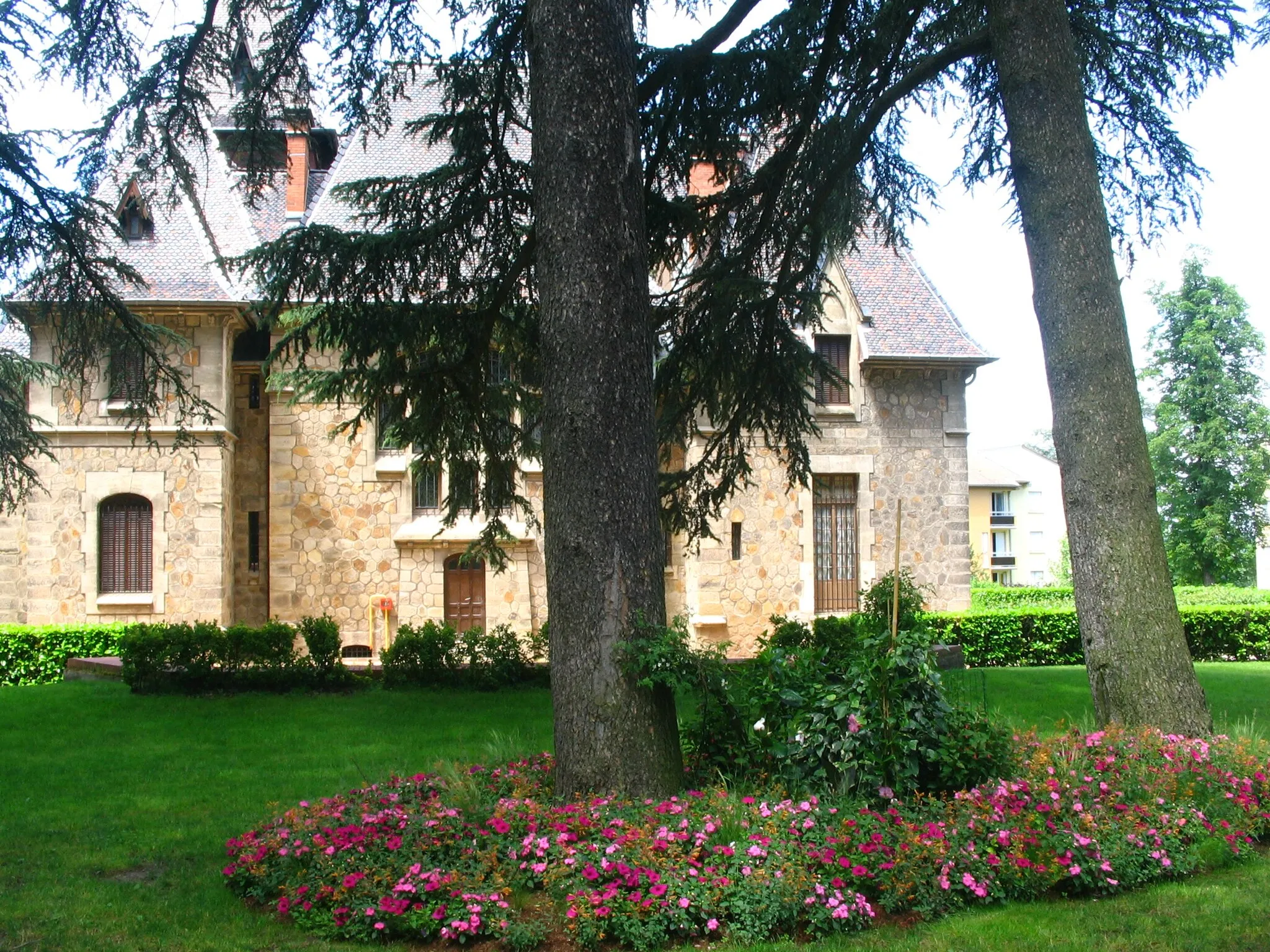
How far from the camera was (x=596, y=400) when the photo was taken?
621 cm

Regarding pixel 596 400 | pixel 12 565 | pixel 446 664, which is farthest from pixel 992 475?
pixel 596 400

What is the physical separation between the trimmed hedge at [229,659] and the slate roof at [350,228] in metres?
7.25

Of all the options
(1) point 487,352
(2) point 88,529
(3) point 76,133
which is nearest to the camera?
(3) point 76,133

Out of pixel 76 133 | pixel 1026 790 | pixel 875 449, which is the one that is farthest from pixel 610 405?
pixel 875 449

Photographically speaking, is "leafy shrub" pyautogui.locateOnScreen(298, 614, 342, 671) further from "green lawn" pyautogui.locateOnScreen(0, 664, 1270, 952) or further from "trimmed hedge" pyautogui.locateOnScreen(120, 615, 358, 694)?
"green lawn" pyautogui.locateOnScreen(0, 664, 1270, 952)

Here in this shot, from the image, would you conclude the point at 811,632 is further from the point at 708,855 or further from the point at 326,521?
the point at 708,855

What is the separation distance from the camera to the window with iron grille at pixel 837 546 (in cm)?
2070

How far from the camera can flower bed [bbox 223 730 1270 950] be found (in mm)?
4949

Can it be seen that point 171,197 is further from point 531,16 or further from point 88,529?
point 88,529

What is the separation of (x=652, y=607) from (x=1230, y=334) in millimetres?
38568

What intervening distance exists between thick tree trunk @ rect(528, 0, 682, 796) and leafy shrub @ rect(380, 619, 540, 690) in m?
7.85

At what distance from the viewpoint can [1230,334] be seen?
37625mm

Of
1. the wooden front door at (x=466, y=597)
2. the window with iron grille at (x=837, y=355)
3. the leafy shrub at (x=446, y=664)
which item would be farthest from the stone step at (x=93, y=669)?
the window with iron grille at (x=837, y=355)

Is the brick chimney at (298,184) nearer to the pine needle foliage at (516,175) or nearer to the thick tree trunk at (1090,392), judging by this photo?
the pine needle foliage at (516,175)
